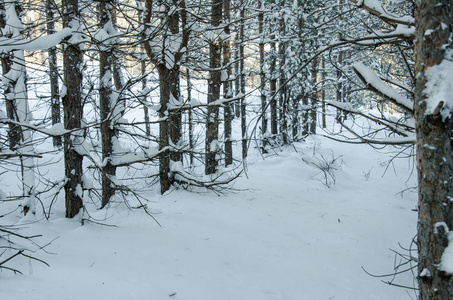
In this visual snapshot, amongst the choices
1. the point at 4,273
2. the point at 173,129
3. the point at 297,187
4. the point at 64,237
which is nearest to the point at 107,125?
the point at 173,129

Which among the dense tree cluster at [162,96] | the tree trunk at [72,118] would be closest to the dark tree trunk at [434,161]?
the dense tree cluster at [162,96]

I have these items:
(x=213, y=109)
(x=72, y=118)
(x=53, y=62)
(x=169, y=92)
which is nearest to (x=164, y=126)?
(x=169, y=92)

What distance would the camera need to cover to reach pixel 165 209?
6.13 m

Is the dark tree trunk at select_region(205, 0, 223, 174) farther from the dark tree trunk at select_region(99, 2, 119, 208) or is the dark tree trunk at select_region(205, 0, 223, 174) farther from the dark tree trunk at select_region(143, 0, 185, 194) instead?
the dark tree trunk at select_region(99, 2, 119, 208)

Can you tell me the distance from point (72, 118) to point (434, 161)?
202 inches

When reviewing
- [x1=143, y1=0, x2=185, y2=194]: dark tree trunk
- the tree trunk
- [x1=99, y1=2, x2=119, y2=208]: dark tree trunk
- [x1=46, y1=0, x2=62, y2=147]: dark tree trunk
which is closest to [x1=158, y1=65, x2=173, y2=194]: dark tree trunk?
[x1=143, y1=0, x2=185, y2=194]: dark tree trunk

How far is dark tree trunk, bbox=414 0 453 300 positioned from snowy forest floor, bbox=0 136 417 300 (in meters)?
0.40

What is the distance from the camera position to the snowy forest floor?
3.49 m

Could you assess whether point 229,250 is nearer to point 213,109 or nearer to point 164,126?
point 164,126

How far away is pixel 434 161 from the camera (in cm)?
237

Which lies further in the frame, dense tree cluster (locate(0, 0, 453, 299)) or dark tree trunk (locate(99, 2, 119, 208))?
dark tree trunk (locate(99, 2, 119, 208))

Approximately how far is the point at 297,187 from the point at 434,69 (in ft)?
20.8

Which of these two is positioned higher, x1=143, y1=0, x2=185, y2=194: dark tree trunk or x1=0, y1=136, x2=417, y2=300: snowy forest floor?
x1=143, y1=0, x2=185, y2=194: dark tree trunk

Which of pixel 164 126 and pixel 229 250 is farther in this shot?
pixel 164 126
